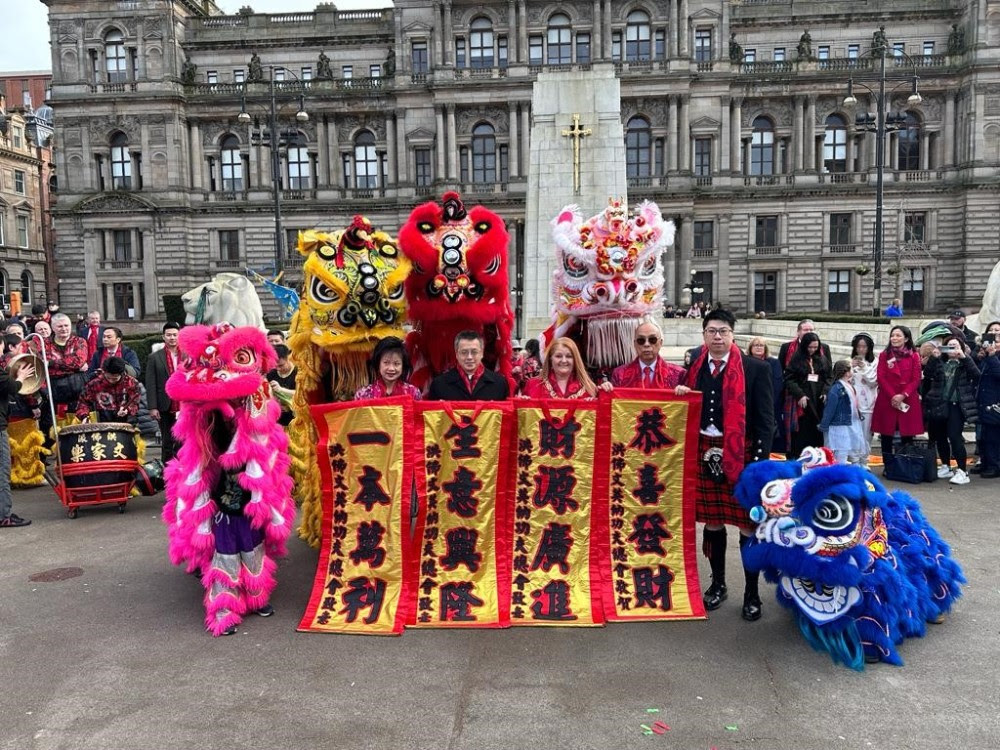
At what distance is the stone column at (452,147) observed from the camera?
45.5 m

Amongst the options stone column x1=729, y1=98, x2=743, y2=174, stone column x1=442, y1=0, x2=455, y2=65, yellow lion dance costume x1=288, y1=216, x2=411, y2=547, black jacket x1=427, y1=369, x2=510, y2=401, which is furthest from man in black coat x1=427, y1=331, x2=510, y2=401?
stone column x1=729, y1=98, x2=743, y2=174

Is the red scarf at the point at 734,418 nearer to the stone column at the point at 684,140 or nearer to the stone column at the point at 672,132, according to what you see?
the stone column at the point at 672,132

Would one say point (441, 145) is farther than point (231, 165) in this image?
No

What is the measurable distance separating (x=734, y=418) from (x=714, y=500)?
25.0 inches

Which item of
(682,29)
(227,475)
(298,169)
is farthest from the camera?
(298,169)

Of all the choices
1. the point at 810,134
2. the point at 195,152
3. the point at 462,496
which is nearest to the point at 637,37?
the point at 810,134

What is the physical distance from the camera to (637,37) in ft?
150

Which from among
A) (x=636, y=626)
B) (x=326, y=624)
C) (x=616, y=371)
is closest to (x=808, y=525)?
(x=636, y=626)

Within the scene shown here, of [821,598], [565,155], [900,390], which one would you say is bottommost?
[821,598]

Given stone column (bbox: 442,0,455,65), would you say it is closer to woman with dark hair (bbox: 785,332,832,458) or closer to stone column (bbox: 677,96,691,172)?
stone column (bbox: 677,96,691,172)

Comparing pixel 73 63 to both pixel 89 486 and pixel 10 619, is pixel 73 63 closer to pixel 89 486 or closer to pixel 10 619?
pixel 89 486

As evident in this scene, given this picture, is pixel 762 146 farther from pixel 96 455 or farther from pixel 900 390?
pixel 96 455

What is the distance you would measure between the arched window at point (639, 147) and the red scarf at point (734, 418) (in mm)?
42331

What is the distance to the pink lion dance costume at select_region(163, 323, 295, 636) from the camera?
17.3 feet
